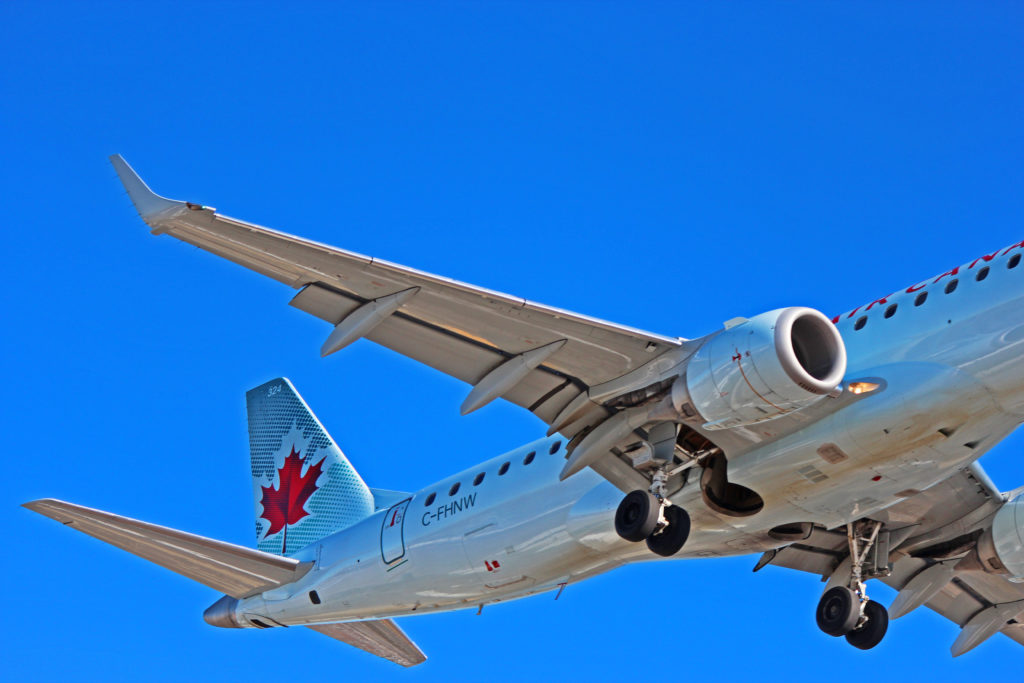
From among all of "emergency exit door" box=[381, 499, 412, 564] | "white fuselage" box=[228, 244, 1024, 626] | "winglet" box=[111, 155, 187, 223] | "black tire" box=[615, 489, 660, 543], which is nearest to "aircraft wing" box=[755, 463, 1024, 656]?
"white fuselage" box=[228, 244, 1024, 626]

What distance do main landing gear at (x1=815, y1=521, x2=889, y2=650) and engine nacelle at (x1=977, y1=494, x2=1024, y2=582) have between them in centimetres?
203

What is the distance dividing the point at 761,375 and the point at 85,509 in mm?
11660

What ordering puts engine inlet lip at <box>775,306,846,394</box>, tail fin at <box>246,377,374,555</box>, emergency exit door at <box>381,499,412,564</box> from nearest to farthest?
engine inlet lip at <box>775,306,846,394</box>, emergency exit door at <box>381,499,412,564</box>, tail fin at <box>246,377,374,555</box>

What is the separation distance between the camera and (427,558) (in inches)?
907

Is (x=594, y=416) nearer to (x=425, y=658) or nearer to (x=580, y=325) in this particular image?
(x=580, y=325)

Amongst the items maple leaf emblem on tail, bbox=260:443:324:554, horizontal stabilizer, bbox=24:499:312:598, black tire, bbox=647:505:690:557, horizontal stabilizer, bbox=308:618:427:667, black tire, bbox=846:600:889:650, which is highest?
maple leaf emblem on tail, bbox=260:443:324:554

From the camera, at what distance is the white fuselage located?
58.3 feet

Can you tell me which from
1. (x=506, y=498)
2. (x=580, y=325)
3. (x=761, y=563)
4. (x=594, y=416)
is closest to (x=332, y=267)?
(x=580, y=325)

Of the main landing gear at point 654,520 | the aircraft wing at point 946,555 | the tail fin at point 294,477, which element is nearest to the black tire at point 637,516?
the main landing gear at point 654,520

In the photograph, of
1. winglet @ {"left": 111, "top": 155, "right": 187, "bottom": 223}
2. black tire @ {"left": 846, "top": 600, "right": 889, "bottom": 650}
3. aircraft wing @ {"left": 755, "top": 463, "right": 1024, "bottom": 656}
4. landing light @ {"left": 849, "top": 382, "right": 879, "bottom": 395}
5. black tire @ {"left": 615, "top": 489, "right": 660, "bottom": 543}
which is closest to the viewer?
winglet @ {"left": 111, "top": 155, "right": 187, "bottom": 223}

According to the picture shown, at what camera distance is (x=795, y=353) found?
58.6 ft

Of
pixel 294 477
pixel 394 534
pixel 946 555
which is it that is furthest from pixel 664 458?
pixel 294 477

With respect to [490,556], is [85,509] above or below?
above

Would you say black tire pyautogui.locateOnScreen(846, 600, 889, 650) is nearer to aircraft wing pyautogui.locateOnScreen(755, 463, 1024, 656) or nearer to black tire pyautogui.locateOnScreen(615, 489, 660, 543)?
aircraft wing pyautogui.locateOnScreen(755, 463, 1024, 656)
